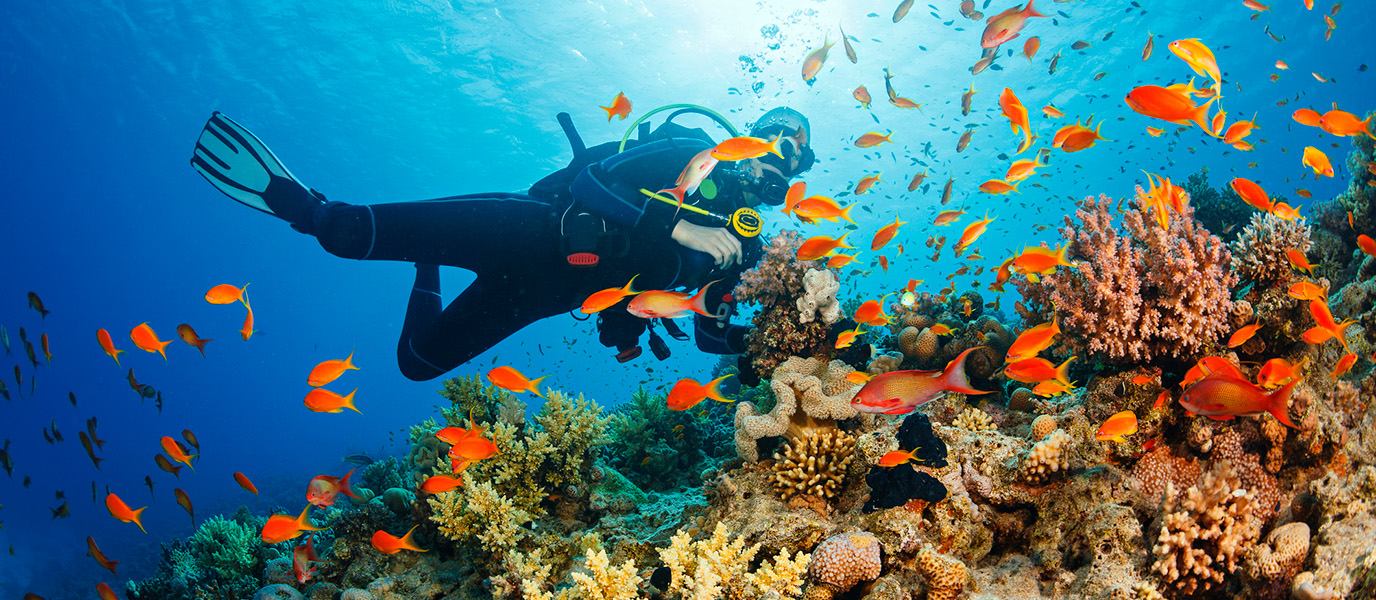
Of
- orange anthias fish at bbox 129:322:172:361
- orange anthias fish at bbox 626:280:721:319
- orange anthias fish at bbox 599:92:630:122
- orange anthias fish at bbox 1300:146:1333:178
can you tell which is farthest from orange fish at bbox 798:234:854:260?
orange anthias fish at bbox 129:322:172:361

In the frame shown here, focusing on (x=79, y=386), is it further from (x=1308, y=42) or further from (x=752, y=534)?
(x=1308, y=42)

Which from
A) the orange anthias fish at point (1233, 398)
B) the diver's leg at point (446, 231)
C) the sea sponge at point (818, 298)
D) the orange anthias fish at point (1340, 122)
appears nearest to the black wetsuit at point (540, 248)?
the diver's leg at point (446, 231)

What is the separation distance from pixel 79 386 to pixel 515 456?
106435 millimetres

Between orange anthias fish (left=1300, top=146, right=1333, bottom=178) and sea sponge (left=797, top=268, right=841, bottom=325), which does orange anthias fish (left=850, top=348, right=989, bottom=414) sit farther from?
orange anthias fish (left=1300, top=146, right=1333, bottom=178)

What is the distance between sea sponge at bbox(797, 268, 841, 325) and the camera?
4395mm

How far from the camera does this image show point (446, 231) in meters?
5.23

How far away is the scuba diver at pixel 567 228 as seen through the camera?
4992 mm

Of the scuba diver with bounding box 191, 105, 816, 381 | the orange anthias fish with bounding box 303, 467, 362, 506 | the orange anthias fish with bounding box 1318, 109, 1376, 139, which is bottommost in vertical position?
the orange anthias fish with bounding box 1318, 109, 1376, 139

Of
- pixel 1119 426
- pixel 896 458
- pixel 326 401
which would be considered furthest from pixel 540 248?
pixel 1119 426

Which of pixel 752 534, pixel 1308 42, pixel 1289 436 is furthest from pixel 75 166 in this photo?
pixel 1308 42

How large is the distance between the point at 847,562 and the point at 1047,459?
137 centimetres

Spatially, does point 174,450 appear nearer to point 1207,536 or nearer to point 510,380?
point 510,380

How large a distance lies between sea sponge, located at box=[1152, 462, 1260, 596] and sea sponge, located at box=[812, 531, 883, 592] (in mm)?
1167

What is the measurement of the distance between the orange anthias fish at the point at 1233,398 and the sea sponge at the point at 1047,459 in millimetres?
647
